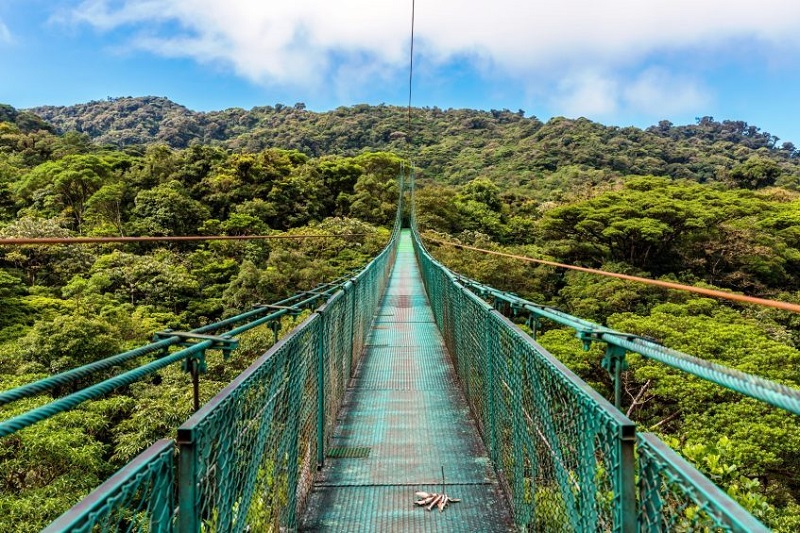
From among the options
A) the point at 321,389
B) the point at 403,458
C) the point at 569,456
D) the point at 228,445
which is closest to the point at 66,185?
the point at 321,389

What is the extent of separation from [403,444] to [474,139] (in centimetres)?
6865

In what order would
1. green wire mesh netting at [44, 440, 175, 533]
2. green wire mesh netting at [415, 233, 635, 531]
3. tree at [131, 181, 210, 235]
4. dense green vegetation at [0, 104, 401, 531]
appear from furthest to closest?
1. tree at [131, 181, 210, 235]
2. dense green vegetation at [0, 104, 401, 531]
3. green wire mesh netting at [415, 233, 635, 531]
4. green wire mesh netting at [44, 440, 175, 533]

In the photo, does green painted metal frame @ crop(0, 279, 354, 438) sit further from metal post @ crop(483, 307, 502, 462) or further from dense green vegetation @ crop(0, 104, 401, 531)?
dense green vegetation @ crop(0, 104, 401, 531)

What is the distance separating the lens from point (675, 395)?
28.7 feet

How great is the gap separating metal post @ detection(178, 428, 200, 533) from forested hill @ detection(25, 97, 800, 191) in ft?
125

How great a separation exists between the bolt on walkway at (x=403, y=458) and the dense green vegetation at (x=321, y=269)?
6.90 ft

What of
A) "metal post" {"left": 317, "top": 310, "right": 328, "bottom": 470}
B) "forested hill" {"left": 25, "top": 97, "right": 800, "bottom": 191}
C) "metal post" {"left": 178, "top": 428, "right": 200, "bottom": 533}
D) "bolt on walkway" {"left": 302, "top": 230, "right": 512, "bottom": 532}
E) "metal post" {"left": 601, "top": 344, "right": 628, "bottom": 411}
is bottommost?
"bolt on walkway" {"left": 302, "top": 230, "right": 512, "bottom": 532}

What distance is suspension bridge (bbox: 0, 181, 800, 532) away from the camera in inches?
32.6

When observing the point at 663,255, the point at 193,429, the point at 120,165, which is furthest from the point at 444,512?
the point at 120,165

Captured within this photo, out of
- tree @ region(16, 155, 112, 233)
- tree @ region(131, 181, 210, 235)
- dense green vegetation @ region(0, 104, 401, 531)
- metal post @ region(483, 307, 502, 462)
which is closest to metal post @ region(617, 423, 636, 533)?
metal post @ region(483, 307, 502, 462)

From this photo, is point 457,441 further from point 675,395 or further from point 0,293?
point 0,293

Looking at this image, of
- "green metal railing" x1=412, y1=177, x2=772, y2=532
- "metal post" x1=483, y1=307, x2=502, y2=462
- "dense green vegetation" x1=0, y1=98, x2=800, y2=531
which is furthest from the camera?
"dense green vegetation" x1=0, y1=98, x2=800, y2=531

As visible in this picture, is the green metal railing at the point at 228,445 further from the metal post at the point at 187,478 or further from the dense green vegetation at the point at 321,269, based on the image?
the dense green vegetation at the point at 321,269

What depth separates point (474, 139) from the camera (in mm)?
68062
